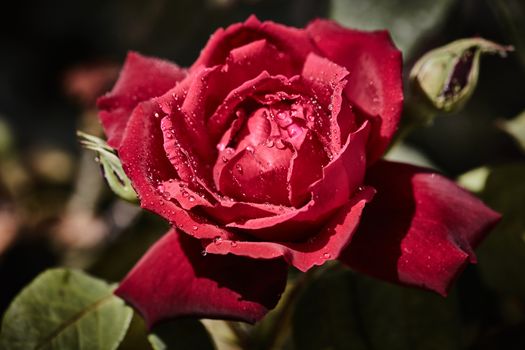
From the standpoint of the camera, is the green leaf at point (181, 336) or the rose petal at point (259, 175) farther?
the green leaf at point (181, 336)

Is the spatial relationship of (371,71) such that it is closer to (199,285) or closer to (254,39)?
(254,39)

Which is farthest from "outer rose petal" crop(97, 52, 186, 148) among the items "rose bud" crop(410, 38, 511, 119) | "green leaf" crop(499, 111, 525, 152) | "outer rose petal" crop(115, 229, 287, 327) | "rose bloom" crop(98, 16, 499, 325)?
"green leaf" crop(499, 111, 525, 152)

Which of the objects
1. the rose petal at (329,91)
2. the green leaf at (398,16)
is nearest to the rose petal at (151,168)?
the rose petal at (329,91)

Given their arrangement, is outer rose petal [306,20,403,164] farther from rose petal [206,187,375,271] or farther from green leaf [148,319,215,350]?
green leaf [148,319,215,350]

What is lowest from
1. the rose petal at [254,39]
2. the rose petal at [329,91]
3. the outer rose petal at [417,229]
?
the outer rose petal at [417,229]

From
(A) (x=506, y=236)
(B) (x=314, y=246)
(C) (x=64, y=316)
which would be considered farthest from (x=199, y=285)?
(A) (x=506, y=236)

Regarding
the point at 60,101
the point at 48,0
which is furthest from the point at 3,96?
the point at 48,0

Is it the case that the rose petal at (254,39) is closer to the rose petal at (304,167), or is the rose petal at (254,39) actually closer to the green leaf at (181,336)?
the rose petal at (304,167)
